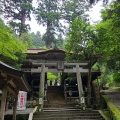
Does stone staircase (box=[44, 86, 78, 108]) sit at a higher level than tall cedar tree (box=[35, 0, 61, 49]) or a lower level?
lower

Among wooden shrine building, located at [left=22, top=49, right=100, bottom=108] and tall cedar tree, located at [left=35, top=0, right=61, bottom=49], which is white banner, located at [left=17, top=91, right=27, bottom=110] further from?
tall cedar tree, located at [left=35, top=0, right=61, bottom=49]

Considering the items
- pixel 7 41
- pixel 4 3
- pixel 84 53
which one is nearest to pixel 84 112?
pixel 84 53

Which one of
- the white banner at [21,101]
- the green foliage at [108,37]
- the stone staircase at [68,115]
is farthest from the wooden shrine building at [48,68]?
the green foliage at [108,37]

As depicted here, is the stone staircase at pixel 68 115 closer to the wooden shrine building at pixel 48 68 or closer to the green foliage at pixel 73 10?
the wooden shrine building at pixel 48 68

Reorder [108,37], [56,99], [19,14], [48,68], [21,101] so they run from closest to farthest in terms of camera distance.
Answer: [108,37]
[21,101]
[48,68]
[56,99]
[19,14]

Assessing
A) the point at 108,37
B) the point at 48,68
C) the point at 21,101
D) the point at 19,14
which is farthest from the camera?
the point at 19,14

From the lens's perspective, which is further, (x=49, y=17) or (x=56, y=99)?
(x=49, y=17)

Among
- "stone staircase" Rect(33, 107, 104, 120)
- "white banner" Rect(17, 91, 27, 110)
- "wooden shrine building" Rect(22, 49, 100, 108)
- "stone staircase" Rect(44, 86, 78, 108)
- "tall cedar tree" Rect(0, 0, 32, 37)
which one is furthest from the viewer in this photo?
"tall cedar tree" Rect(0, 0, 32, 37)

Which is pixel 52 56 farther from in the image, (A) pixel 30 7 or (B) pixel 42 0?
(B) pixel 42 0

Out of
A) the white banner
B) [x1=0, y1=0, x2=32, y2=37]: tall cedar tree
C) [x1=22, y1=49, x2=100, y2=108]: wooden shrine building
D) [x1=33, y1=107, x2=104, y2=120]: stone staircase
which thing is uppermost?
[x1=0, y1=0, x2=32, y2=37]: tall cedar tree

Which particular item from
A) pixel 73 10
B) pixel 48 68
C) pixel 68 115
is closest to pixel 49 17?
pixel 73 10

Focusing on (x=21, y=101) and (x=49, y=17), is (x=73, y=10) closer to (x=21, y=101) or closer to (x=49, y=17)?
(x=49, y=17)

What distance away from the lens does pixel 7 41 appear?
9922 millimetres

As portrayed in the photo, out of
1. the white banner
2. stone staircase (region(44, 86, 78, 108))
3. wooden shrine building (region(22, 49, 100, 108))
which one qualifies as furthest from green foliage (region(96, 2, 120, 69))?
the white banner
